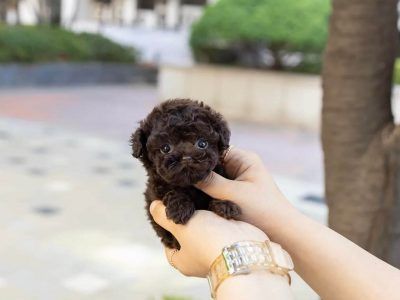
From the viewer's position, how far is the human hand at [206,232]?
4.42ft

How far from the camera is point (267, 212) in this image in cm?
148

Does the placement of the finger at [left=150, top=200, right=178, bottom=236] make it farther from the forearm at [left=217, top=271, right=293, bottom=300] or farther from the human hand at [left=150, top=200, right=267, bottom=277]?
the forearm at [left=217, top=271, right=293, bottom=300]

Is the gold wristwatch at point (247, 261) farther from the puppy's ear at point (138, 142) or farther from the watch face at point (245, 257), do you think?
the puppy's ear at point (138, 142)

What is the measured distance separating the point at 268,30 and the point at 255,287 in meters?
10.4

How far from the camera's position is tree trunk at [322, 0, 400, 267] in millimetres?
2490

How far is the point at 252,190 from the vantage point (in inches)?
57.5

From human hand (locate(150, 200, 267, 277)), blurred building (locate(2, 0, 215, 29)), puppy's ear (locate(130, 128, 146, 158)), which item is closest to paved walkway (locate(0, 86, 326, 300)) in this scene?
human hand (locate(150, 200, 267, 277))

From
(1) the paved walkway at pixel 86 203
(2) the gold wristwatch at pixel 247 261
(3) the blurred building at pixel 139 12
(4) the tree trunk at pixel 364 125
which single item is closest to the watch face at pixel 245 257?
(2) the gold wristwatch at pixel 247 261

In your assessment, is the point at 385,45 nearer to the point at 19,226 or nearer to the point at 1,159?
the point at 19,226

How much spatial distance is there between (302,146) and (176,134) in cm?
891

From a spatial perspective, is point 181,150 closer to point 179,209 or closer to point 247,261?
point 179,209

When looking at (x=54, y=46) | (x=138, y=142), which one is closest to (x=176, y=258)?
(x=138, y=142)

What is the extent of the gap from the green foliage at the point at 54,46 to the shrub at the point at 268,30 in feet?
14.0

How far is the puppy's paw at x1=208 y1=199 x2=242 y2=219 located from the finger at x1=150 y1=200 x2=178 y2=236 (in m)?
0.09
